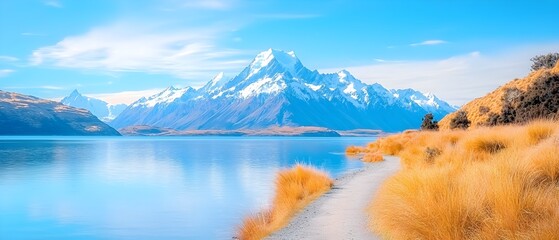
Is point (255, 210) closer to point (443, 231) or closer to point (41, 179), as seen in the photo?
point (443, 231)

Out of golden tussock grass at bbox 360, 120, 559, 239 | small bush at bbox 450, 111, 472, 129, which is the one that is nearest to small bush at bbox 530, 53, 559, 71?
small bush at bbox 450, 111, 472, 129

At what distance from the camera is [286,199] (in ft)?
51.8

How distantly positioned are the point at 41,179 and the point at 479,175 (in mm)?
28810

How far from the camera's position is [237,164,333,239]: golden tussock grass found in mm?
12484

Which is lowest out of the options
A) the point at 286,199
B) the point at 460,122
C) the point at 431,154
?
the point at 286,199

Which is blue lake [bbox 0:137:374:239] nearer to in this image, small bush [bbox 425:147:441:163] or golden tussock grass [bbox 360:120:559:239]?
small bush [bbox 425:147:441:163]

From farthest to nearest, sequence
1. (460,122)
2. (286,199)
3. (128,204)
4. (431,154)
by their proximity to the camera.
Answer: (460,122) → (128,204) → (431,154) → (286,199)

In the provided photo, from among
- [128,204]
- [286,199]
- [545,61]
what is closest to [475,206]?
[286,199]

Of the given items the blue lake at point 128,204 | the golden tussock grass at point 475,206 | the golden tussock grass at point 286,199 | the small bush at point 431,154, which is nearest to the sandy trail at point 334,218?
the golden tussock grass at point 286,199

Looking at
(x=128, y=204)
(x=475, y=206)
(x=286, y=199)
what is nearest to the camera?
(x=475, y=206)

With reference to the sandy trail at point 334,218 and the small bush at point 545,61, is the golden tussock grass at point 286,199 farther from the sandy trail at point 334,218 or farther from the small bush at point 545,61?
the small bush at point 545,61

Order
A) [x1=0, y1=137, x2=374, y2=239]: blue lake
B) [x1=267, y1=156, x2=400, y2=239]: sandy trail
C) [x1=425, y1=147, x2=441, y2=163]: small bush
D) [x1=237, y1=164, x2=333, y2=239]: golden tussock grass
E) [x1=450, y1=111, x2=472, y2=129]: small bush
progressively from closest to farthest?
[x1=267, y1=156, x2=400, y2=239]: sandy trail < [x1=237, y1=164, x2=333, y2=239]: golden tussock grass < [x1=0, y1=137, x2=374, y2=239]: blue lake < [x1=425, y1=147, x2=441, y2=163]: small bush < [x1=450, y1=111, x2=472, y2=129]: small bush

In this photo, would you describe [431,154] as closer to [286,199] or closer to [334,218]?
[286,199]

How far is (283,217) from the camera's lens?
43.1 feet
